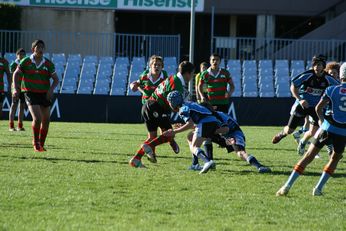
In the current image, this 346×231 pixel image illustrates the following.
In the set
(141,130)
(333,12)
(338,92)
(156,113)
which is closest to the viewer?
(338,92)

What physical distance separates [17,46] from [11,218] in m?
22.1

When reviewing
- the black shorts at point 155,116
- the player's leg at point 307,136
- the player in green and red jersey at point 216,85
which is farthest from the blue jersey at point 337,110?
the player in green and red jersey at point 216,85

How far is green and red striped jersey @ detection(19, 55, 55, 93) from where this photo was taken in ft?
43.8

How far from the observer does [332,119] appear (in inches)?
346

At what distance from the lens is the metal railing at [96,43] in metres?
28.3

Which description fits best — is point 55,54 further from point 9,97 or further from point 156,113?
point 156,113

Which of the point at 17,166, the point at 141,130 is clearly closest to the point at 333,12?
the point at 141,130

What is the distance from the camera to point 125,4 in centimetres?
3002

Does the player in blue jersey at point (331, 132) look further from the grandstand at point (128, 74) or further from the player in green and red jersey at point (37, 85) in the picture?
the grandstand at point (128, 74)

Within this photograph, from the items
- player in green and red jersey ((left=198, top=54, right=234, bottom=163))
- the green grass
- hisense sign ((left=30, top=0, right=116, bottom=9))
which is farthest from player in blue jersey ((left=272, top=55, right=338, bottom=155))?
hisense sign ((left=30, top=0, right=116, bottom=9))

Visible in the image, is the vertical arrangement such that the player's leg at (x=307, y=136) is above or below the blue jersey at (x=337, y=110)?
below

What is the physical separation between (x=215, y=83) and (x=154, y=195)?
7082 mm

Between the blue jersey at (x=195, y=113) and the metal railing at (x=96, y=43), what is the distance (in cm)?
1775

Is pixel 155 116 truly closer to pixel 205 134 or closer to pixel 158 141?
pixel 158 141
